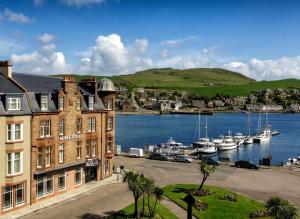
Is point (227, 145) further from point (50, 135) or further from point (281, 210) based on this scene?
point (281, 210)

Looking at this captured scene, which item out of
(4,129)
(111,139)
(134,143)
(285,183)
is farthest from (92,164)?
(134,143)

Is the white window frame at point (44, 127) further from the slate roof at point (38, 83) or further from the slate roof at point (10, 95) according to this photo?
the slate roof at point (38, 83)

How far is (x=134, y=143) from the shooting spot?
143375mm

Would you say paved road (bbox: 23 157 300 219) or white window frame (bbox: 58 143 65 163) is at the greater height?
white window frame (bbox: 58 143 65 163)

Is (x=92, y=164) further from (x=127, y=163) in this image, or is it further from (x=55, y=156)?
(x=127, y=163)

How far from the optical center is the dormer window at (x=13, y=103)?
1581 inches

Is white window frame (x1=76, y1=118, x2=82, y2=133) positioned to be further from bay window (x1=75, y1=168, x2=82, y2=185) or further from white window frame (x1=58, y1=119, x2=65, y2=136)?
bay window (x1=75, y1=168, x2=82, y2=185)

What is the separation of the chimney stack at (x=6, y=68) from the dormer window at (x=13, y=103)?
3.94 meters

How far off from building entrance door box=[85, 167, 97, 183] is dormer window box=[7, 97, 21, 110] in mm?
15186

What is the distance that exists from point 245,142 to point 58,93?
10323cm

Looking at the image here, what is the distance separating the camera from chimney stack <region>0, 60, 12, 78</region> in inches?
1718

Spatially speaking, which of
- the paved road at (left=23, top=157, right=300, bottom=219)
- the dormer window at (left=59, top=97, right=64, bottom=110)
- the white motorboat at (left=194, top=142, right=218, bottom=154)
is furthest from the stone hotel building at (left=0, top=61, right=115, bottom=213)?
the white motorboat at (left=194, top=142, right=218, bottom=154)

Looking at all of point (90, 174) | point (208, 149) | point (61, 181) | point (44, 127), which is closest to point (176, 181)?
point (90, 174)

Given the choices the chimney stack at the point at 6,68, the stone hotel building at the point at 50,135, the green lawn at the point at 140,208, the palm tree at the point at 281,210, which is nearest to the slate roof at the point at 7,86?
the stone hotel building at the point at 50,135
